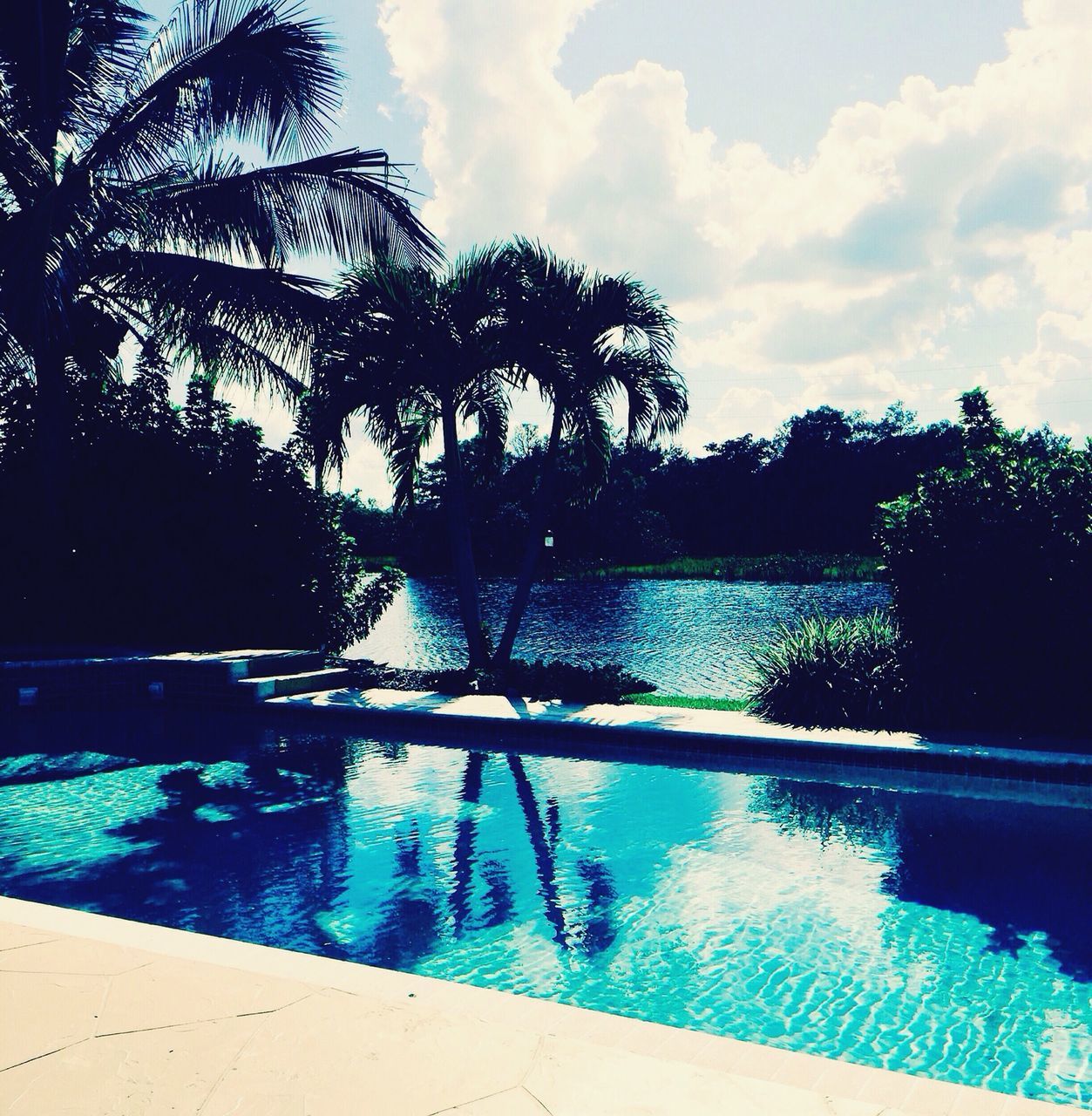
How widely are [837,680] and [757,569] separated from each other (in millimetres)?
22994

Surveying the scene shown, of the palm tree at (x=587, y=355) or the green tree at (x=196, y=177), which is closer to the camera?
the green tree at (x=196, y=177)

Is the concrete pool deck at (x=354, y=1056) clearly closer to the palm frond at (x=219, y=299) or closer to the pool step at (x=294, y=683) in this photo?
the pool step at (x=294, y=683)

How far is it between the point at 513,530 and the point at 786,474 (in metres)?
16.8

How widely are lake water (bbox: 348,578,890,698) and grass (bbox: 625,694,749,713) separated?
97 cm

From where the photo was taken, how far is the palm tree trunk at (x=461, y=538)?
11500 millimetres

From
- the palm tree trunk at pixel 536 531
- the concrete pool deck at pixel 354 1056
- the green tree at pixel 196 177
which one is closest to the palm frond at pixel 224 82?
the green tree at pixel 196 177

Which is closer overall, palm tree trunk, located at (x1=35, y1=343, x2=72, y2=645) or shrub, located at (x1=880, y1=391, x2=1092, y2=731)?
shrub, located at (x1=880, y1=391, x2=1092, y2=731)

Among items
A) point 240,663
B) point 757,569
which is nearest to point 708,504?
point 757,569

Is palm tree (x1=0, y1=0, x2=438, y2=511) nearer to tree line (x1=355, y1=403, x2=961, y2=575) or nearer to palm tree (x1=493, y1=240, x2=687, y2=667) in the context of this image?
palm tree (x1=493, y1=240, x2=687, y2=667)

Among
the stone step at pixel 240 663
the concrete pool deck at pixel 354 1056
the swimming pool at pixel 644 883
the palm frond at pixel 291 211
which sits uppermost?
the palm frond at pixel 291 211

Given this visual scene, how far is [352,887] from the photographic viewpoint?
17.4 feet

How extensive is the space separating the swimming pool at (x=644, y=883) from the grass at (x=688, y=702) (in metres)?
1.67

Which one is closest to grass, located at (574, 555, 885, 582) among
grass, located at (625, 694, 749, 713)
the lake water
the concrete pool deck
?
the lake water

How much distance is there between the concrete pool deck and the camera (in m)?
2.70
